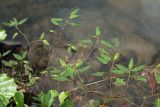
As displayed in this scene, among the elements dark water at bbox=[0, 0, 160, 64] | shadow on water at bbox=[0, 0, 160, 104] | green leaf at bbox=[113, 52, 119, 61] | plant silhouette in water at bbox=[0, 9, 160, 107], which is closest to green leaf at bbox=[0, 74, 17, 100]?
plant silhouette in water at bbox=[0, 9, 160, 107]

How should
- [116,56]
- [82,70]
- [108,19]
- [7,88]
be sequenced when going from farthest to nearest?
[108,19] < [116,56] < [82,70] < [7,88]

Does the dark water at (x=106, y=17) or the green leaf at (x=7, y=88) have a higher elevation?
the dark water at (x=106, y=17)

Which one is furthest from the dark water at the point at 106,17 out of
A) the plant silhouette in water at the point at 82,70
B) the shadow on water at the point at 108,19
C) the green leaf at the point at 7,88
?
the green leaf at the point at 7,88

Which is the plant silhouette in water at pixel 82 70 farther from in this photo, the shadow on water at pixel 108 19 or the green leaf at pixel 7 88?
the green leaf at pixel 7 88

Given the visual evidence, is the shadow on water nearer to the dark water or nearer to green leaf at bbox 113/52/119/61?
the dark water

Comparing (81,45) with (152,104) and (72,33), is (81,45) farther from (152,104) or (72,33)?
(152,104)

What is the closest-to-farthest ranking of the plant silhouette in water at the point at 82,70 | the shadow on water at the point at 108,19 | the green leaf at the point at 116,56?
the plant silhouette in water at the point at 82,70, the green leaf at the point at 116,56, the shadow on water at the point at 108,19

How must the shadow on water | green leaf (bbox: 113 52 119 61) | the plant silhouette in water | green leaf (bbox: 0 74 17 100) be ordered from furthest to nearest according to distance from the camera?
1. the shadow on water
2. green leaf (bbox: 113 52 119 61)
3. the plant silhouette in water
4. green leaf (bbox: 0 74 17 100)

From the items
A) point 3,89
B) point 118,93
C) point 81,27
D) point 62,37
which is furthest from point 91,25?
point 3,89

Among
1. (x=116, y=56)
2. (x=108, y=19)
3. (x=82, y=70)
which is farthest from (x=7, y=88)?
(x=108, y=19)

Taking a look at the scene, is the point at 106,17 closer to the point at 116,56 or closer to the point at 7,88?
the point at 116,56

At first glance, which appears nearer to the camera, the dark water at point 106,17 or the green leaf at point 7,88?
the green leaf at point 7,88
